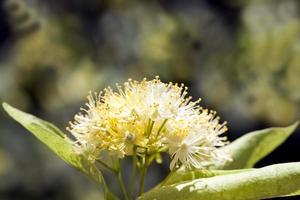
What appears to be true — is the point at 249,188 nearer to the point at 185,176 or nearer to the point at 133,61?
the point at 185,176

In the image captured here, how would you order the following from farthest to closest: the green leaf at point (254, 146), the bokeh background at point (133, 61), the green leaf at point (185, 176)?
the bokeh background at point (133, 61)
the green leaf at point (254, 146)
the green leaf at point (185, 176)

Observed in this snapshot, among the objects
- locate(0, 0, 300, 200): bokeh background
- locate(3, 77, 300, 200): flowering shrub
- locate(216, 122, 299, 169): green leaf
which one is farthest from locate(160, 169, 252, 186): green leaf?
locate(0, 0, 300, 200): bokeh background

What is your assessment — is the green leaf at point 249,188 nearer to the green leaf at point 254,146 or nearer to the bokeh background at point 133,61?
Answer: the green leaf at point 254,146

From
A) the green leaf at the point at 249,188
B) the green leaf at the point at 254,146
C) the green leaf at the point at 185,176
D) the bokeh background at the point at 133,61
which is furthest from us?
the bokeh background at the point at 133,61

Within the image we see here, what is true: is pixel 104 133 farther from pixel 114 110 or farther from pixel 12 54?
pixel 12 54

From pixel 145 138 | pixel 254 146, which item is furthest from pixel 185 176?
pixel 254 146

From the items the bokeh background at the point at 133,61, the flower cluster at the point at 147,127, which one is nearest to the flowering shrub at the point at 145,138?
the flower cluster at the point at 147,127
